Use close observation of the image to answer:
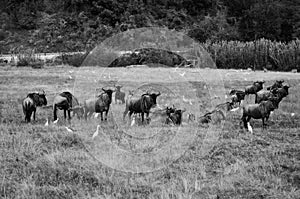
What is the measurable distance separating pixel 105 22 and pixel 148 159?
41.8m

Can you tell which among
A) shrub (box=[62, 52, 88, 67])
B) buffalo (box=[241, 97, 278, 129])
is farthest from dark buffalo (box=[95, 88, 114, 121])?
shrub (box=[62, 52, 88, 67])

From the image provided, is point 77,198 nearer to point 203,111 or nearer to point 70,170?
point 70,170

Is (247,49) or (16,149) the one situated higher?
(247,49)

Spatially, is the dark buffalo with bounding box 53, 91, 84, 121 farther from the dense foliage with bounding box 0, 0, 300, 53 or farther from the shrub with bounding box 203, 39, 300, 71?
the dense foliage with bounding box 0, 0, 300, 53

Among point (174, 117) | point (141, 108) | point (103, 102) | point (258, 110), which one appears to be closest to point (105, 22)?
point (103, 102)

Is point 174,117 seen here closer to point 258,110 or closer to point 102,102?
point 102,102

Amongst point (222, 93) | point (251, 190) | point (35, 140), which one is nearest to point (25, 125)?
point (35, 140)

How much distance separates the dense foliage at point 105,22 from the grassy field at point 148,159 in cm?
3416

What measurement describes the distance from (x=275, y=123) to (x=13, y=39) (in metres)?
40.1

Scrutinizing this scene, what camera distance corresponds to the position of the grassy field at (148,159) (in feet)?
20.7

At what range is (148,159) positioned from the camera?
770cm

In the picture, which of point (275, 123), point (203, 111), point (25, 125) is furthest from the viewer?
point (203, 111)

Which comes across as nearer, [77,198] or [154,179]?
[77,198]

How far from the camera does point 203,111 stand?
12148 millimetres
